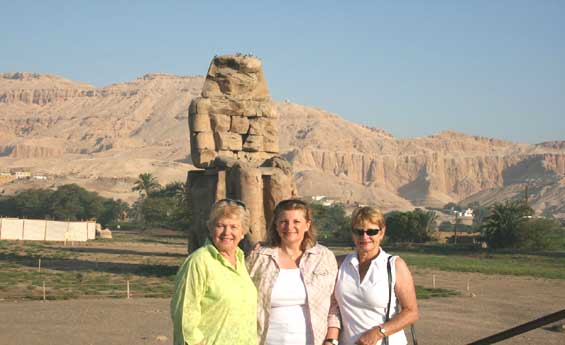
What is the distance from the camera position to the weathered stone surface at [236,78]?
1354cm

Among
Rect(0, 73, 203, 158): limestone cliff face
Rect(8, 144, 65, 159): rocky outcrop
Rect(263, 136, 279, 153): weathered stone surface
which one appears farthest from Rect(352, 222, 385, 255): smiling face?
Rect(8, 144, 65, 159): rocky outcrop

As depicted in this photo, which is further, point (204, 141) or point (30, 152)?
point (30, 152)

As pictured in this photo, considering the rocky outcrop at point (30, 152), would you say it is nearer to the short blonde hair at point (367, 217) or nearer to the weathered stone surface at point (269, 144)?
the weathered stone surface at point (269, 144)

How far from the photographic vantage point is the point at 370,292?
3.44 meters

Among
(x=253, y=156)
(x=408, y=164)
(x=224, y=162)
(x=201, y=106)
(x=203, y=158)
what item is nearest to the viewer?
(x=224, y=162)

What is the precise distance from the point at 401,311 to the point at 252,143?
10.0 meters

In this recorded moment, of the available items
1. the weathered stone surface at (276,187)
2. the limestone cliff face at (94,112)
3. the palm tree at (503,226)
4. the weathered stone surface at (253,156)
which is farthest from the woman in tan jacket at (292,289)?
the limestone cliff face at (94,112)

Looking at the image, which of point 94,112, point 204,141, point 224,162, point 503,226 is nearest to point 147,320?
point 224,162

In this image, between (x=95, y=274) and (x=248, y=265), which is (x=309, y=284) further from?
(x=95, y=274)

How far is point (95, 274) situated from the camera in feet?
45.5

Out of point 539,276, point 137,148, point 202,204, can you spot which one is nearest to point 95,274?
point 202,204

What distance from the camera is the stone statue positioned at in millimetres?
11406

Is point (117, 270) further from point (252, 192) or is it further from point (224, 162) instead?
point (252, 192)

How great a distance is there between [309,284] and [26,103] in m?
165
